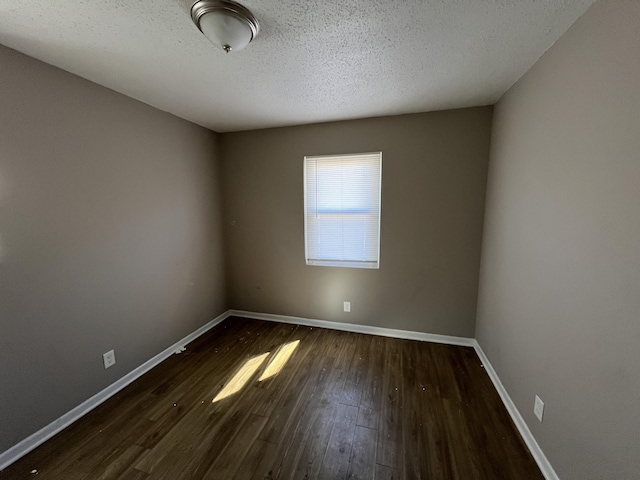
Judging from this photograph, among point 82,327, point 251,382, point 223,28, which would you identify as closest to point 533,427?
point 251,382

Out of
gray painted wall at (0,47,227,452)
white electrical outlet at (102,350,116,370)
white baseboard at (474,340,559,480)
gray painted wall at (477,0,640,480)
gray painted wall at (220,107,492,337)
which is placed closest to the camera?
gray painted wall at (477,0,640,480)

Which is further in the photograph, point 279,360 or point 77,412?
point 279,360

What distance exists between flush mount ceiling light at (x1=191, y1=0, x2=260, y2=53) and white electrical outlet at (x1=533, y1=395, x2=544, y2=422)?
8.58 ft

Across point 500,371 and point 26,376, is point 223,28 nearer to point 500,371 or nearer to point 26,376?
point 26,376

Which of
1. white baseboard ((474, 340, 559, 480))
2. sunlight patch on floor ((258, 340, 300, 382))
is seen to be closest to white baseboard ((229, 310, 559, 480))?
white baseboard ((474, 340, 559, 480))

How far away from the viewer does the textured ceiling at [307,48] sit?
47.5 inches

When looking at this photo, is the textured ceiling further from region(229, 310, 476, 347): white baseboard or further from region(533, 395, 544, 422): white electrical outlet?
region(229, 310, 476, 347): white baseboard

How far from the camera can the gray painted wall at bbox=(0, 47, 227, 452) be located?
4.93ft

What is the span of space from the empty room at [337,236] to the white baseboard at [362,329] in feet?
0.11

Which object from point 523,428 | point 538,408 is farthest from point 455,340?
point 538,408

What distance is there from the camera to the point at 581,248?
1211 millimetres

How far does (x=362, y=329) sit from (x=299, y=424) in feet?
4.77

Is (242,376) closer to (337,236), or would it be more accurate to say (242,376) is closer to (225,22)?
(337,236)

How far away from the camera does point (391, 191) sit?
2.73 meters
